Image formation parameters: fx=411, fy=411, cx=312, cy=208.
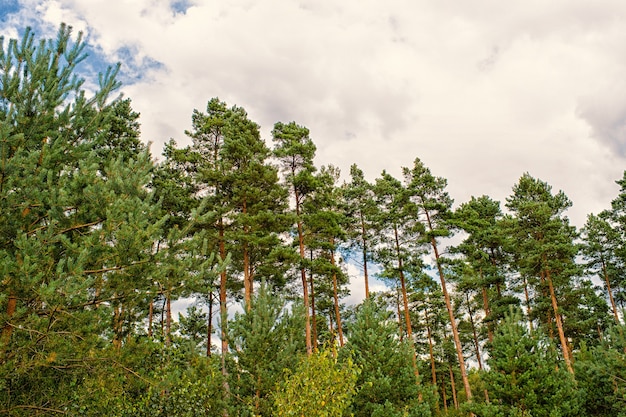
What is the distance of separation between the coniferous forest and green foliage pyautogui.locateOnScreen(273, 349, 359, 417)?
5cm

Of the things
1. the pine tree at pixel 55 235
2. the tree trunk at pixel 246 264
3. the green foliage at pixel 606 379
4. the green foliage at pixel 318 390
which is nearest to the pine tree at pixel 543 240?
the green foliage at pixel 606 379

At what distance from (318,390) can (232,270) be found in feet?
45.4

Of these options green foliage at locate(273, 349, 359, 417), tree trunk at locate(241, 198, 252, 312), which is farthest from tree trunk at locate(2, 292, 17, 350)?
tree trunk at locate(241, 198, 252, 312)

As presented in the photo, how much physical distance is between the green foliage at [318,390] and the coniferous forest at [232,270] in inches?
1.9

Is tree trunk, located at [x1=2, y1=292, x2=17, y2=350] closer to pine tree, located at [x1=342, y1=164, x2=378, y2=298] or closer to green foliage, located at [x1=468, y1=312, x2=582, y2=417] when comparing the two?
green foliage, located at [x1=468, y1=312, x2=582, y2=417]

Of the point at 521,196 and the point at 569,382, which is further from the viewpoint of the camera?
the point at 521,196

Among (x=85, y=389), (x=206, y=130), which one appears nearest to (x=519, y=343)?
(x=85, y=389)

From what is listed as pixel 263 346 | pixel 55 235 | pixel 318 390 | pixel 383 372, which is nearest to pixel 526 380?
pixel 383 372

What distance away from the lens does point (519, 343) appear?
14008 millimetres

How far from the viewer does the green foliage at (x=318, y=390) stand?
8891mm

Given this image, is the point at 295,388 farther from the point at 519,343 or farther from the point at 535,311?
the point at 535,311

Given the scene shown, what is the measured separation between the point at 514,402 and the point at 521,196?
53.4ft

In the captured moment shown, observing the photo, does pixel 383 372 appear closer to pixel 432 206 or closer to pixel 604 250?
pixel 432 206

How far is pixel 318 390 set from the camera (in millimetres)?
8992
